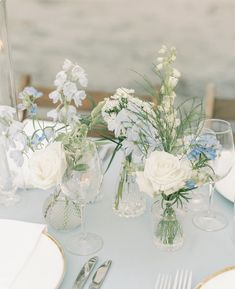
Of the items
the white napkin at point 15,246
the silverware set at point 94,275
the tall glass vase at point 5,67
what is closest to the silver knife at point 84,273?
the silverware set at point 94,275

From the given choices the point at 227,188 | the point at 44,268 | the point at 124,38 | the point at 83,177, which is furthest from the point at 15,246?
the point at 124,38

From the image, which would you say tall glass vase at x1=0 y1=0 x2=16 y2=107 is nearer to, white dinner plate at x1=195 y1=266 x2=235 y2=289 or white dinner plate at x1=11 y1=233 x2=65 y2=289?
white dinner plate at x1=11 y1=233 x2=65 y2=289

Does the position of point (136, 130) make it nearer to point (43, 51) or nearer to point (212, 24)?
point (212, 24)

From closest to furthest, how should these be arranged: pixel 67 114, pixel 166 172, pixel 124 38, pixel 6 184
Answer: pixel 166 172
pixel 67 114
pixel 6 184
pixel 124 38

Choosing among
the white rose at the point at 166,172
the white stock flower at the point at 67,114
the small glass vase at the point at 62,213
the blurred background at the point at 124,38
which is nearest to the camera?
the white rose at the point at 166,172

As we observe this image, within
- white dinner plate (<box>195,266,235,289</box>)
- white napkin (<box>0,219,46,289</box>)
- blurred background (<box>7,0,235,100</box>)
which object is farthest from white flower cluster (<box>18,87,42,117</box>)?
blurred background (<box>7,0,235,100</box>)

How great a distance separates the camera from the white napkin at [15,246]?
3.34 feet

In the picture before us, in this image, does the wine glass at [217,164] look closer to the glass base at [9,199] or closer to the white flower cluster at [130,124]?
the white flower cluster at [130,124]

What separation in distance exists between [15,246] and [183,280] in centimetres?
35

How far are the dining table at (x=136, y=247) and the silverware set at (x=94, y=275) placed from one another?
0.04 ft

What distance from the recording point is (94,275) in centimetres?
103

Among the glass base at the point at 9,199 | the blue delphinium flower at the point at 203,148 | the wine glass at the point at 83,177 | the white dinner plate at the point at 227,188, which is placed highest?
the blue delphinium flower at the point at 203,148

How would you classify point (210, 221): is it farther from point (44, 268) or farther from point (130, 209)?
point (44, 268)

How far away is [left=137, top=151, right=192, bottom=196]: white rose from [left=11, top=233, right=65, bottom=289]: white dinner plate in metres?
0.24
